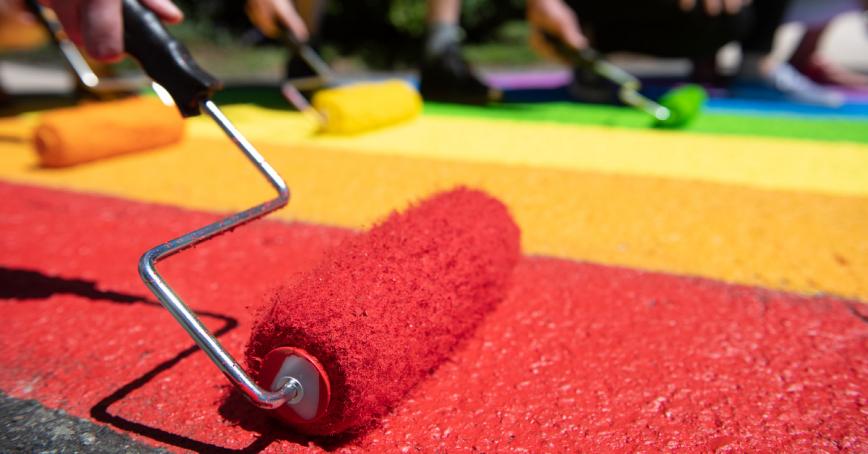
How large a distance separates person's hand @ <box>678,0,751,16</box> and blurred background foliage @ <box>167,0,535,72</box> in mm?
5019

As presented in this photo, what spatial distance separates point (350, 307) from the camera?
1.06 metres

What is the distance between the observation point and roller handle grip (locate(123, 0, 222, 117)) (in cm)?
138

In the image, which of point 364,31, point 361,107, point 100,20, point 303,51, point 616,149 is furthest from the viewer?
point 364,31

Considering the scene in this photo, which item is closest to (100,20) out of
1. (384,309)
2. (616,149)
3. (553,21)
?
(384,309)

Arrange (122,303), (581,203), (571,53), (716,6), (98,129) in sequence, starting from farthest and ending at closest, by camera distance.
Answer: (716,6) → (571,53) → (98,129) → (581,203) → (122,303)

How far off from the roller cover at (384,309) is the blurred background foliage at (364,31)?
28.6ft

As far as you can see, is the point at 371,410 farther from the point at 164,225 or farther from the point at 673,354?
the point at 164,225

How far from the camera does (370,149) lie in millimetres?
3160

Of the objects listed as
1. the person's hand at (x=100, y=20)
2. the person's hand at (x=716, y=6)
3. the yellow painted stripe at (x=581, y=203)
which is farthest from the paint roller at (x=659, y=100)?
the person's hand at (x=100, y=20)

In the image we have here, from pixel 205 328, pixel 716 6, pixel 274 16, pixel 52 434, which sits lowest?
pixel 52 434

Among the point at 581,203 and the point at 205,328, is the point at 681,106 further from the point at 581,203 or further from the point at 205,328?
the point at 205,328

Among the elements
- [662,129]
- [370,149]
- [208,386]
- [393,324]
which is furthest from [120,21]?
[662,129]

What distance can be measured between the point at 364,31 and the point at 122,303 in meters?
9.74

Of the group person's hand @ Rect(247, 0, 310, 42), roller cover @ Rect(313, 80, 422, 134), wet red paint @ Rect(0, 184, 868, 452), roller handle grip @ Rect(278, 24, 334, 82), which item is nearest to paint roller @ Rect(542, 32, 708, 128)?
roller cover @ Rect(313, 80, 422, 134)
